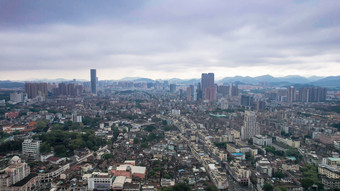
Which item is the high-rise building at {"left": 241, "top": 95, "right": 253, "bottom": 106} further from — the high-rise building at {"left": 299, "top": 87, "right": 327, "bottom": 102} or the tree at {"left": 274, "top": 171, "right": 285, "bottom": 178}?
the tree at {"left": 274, "top": 171, "right": 285, "bottom": 178}

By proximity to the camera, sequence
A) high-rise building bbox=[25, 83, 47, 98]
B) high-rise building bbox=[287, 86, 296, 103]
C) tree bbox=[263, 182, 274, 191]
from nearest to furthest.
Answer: tree bbox=[263, 182, 274, 191], high-rise building bbox=[25, 83, 47, 98], high-rise building bbox=[287, 86, 296, 103]

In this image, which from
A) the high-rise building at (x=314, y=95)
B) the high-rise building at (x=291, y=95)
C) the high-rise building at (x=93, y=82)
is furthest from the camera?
the high-rise building at (x=93, y=82)

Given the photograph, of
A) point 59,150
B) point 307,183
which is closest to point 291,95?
point 307,183

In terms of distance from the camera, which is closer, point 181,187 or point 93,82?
point 181,187

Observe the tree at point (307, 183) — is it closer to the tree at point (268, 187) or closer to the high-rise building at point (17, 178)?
the tree at point (268, 187)

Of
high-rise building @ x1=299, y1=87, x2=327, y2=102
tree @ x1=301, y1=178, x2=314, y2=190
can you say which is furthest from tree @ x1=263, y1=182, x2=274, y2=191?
high-rise building @ x1=299, y1=87, x2=327, y2=102

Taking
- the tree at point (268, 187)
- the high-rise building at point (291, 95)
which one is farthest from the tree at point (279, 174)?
the high-rise building at point (291, 95)

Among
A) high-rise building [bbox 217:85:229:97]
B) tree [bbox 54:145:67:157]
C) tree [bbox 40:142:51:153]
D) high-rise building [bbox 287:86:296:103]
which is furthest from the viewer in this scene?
high-rise building [bbox 217:85:229:97]

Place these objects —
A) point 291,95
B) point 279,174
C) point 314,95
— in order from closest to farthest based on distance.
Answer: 1. point 279,174
2. point 314,95
3. point 291,95

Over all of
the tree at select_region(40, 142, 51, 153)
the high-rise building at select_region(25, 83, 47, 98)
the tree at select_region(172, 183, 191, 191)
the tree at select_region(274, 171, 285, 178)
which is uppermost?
the high-rise building at select_region(25, 83, 47, 98)

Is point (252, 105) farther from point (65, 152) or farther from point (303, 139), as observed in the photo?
point (65, 152)

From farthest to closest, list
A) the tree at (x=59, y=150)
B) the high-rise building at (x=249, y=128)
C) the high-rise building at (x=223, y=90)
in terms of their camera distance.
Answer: the high-rise building at (x=223, y=90) < the high-rise building at (x=249, y=128) < the tree at (x=59, y=150)

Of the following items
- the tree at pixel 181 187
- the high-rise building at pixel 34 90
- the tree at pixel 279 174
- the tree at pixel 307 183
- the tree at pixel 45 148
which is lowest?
the tree at pixel 279 174

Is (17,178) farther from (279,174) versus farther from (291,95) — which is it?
(291,95)
